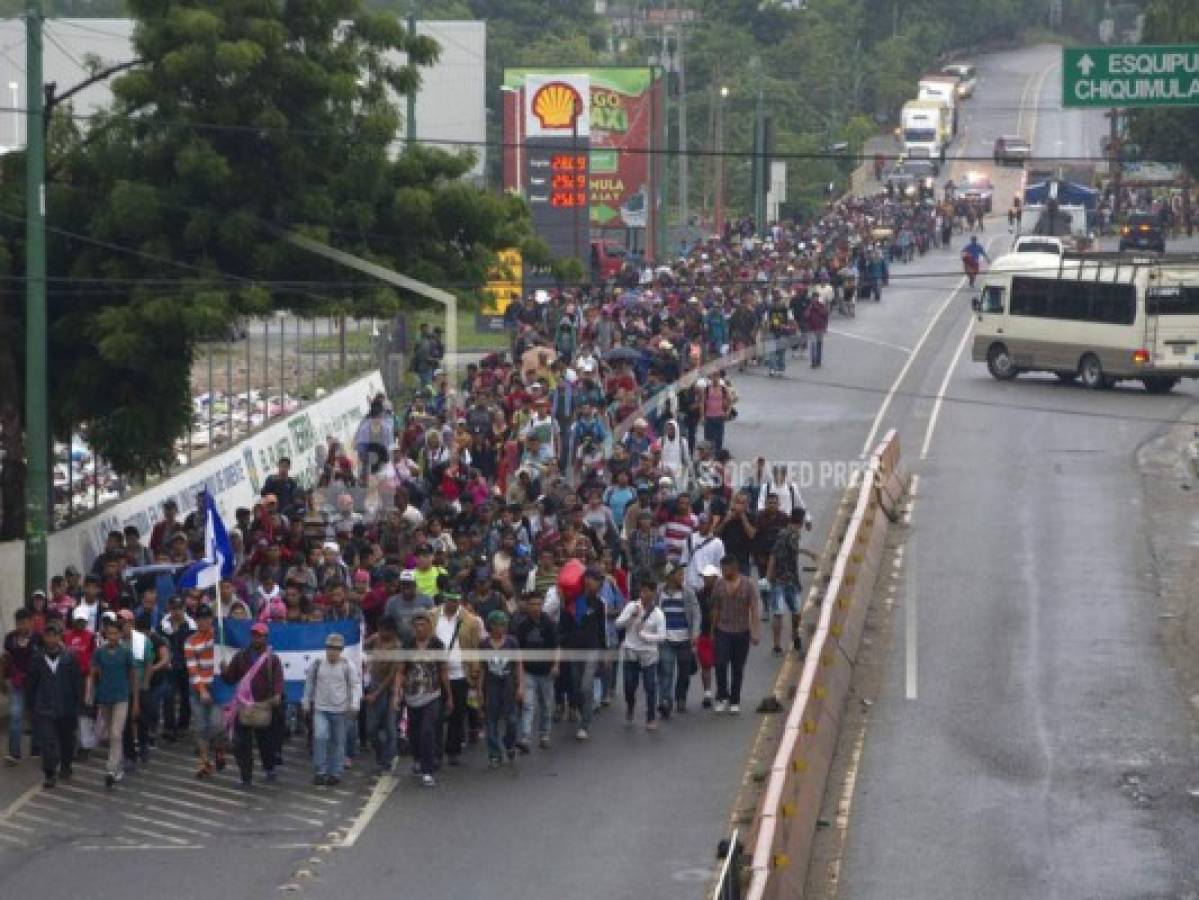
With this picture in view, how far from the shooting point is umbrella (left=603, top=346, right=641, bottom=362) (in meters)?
38.6

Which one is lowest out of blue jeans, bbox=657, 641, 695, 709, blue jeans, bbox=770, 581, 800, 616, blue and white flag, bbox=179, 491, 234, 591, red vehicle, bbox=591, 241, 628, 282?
blue jeans, bbox=657, 641, 695, 709

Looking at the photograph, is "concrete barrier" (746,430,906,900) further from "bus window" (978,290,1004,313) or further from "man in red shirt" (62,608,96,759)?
"bus window" (978,290,1004,313)

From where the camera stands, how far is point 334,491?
95.5 feet

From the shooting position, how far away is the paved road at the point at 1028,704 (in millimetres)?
18375

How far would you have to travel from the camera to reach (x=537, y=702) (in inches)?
861

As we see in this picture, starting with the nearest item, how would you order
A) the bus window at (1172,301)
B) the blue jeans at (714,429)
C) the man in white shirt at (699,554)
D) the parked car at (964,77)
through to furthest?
the man in white shirt at (699,554)
the blue jeans at (714,429)
the bus window at (1172,301)
the parked car at (964,77)

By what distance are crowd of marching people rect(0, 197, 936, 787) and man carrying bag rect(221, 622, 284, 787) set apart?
0.07ft

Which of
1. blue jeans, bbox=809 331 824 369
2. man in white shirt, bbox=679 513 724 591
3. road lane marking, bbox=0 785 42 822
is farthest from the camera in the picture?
blue jeans, bbox=809 331 824 369

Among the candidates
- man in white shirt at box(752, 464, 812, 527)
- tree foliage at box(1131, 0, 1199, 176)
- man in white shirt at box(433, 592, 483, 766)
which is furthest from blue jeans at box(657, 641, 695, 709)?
tree foliage at box(1131, 0, 1199, 176)

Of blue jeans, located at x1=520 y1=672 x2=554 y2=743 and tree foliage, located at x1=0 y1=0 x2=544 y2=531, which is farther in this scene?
A: tree foliage, located at x1=0 y1=0 x2=544 y2=531

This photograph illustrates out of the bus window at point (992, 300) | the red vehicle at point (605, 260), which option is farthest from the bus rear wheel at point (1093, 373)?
the red vehicle at point (605, 260)

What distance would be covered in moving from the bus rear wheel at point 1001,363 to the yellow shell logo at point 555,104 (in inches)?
797

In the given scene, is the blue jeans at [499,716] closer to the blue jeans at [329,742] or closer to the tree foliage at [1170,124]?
the blue jeans at [329,742]

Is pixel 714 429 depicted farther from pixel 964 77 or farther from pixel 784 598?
pixel 964 77
